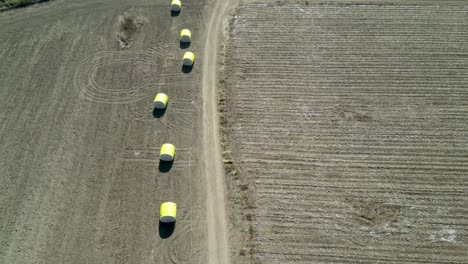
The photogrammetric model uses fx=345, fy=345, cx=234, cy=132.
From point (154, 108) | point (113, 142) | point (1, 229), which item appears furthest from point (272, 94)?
point (1, 229)

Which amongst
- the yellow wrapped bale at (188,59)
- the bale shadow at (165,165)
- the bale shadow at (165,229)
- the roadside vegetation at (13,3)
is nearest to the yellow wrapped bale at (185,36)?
the yellow wrapped bale at (188,59)

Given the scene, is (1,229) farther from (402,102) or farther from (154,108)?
(402,102)

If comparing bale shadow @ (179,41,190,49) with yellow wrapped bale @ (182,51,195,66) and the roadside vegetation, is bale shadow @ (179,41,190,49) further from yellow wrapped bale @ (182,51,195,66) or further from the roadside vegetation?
the roadside vegetation

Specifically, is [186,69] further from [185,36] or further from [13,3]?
[13,3]

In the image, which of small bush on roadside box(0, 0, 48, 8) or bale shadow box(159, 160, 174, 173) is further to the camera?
small bush on roadside box(0, 0, 48, 8)

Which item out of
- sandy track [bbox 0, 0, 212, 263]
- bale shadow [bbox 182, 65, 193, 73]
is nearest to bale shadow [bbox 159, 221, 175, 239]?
sandy track [bbox 0, 0, 212, 263]

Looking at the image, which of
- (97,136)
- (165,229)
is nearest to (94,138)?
(97,136)

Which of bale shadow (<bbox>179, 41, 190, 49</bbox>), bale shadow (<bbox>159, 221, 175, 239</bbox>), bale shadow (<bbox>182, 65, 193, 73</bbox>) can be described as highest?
bale shadow (<bbox>179, 41, 190, 49</bbox>)
